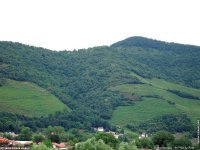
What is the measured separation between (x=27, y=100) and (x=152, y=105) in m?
37.6

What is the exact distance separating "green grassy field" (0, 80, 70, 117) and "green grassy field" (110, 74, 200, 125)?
61.5ft

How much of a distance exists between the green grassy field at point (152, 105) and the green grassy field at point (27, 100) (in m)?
18.8

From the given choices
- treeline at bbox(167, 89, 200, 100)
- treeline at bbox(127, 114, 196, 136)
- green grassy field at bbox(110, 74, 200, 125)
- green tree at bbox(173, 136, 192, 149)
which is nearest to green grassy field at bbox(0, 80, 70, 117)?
green grassy field at bbox(110, 74, 200, 125)

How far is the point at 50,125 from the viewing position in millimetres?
148125

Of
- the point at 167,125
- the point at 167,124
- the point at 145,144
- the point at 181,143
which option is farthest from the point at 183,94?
the point at 145,144

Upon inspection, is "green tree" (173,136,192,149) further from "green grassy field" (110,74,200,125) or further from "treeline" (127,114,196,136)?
"green grassy field" (110,74,200,125)

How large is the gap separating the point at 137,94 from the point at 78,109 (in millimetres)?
19618

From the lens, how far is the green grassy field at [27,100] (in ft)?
498

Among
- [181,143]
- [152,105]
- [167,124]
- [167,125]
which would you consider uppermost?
[152,105]

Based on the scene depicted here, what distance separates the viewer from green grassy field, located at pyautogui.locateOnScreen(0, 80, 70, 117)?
152m

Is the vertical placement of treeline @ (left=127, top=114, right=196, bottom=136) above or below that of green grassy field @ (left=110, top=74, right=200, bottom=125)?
below

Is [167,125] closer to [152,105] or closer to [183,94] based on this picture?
[152,105]

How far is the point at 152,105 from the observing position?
169 meters

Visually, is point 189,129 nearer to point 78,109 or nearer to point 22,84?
point 78,109
